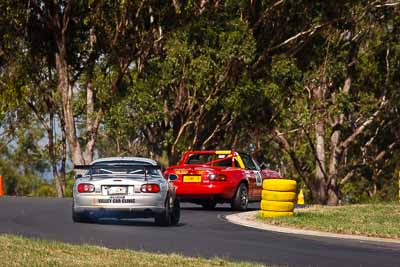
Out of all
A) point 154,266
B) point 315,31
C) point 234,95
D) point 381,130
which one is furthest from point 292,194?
point 381,130

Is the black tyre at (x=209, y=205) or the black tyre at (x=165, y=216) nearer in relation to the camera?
the black tyre at (x=165, y=216)

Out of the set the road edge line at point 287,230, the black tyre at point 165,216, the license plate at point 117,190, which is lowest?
the road edge line at point 287,230

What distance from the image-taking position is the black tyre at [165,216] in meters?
19.0

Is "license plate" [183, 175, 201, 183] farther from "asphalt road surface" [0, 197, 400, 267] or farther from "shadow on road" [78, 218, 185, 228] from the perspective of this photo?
"shadow on road" [78, 218, 185, 228]

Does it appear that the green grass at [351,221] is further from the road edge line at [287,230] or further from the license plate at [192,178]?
the license plate at [192,178]

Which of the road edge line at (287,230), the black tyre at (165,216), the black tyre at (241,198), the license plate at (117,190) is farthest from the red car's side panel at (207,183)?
the license plate at (117,190)

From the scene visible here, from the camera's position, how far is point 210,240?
16094 mm

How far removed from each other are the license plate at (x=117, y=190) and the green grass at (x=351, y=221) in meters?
3.12

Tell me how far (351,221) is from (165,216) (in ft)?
12.7

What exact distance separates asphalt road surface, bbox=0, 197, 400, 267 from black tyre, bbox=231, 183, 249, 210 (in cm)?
343

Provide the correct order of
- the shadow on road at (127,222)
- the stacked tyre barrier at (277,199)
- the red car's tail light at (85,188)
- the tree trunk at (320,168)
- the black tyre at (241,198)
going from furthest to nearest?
1. the tree trunk at (320,168)
2. the black tyre at (241,198)
3. the stacked tyre barrier at (277,199)
4. the shadow on road at (127,222)
5. the red car's tail light at (85,188)

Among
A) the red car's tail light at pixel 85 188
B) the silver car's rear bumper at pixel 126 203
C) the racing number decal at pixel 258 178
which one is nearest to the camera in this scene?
the silver car's rear bumper at pixel 126 203

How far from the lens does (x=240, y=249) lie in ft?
48.0

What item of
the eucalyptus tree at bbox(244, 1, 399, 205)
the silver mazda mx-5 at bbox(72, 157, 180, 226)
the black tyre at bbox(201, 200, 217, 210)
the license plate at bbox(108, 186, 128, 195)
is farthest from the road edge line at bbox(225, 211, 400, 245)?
the eucalyptus tree at bbox(244, 1, 399, 205)
